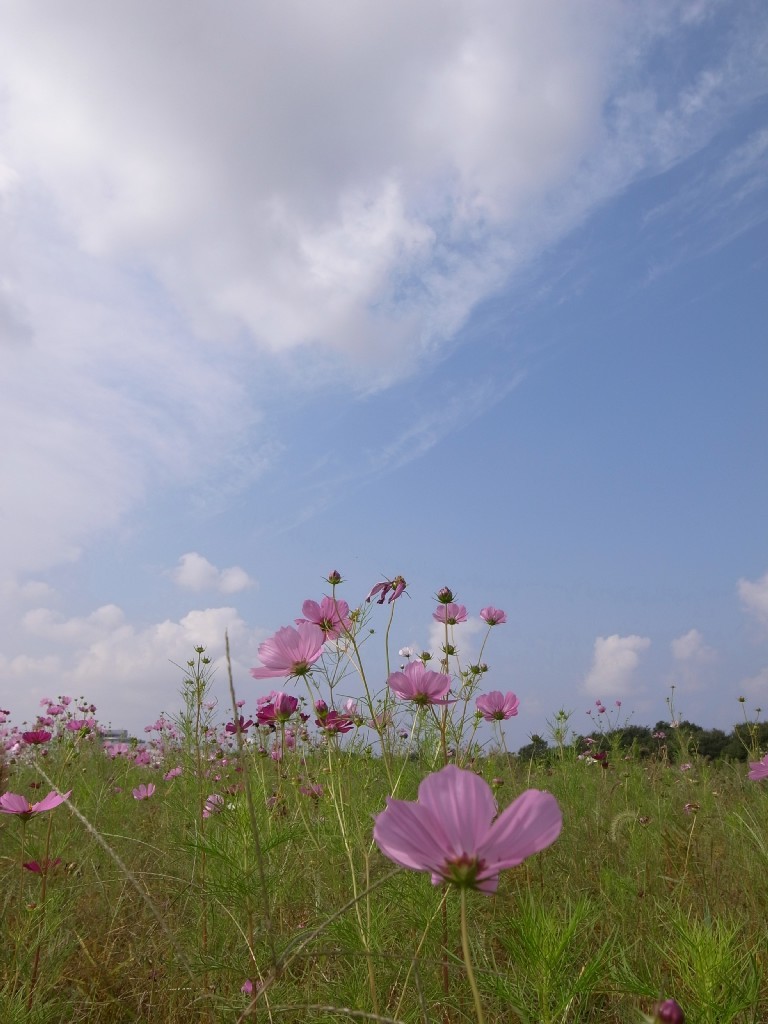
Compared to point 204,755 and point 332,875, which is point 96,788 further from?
point 332,875

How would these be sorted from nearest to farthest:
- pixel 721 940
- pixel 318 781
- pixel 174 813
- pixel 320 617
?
1. pixel 721 940
2. pixel 320 617
3. pixel 318 781
4. pixel 174 813

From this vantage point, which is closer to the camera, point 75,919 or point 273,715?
point 273,715

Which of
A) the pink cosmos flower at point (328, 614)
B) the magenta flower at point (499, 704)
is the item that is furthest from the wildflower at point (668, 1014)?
the magenta flower at point (499, 704)

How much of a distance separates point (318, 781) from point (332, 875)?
999 mm

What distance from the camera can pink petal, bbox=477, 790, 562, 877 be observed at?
0.72 meters

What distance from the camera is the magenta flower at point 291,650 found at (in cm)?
177

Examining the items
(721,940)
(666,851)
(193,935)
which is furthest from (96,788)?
(721,940)

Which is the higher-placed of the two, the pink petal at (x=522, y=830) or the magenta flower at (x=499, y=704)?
the magenta flower at (x=499, y=704)

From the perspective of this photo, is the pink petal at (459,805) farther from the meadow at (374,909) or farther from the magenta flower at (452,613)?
the magenta flower at (452,613)

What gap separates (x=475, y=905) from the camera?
7.24 ft

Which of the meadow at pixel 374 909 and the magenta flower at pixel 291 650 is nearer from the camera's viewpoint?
the meadow at pixel 374 909

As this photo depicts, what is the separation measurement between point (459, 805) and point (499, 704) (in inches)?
64.6

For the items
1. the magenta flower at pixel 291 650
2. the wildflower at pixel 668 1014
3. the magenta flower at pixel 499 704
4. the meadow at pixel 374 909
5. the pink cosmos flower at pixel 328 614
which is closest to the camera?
the wildflower at pixel 668 1014

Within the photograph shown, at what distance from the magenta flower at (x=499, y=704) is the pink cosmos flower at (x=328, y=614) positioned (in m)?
0.57
